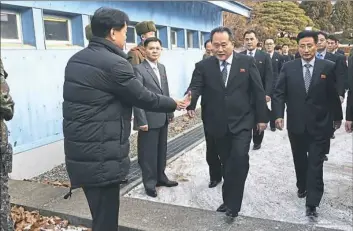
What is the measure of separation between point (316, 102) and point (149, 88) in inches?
74.8

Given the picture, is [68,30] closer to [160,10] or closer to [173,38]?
[160,10]

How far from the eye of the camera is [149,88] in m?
4.56

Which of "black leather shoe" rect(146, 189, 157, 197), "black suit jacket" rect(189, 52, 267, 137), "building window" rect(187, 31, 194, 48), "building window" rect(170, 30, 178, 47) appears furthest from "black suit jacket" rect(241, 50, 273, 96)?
"building window" rect(187, 31, 194, 48)

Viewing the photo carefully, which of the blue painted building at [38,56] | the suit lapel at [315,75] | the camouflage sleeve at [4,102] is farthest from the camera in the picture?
the blue painted building at [38,56]

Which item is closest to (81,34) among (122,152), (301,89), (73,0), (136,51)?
(73,0)

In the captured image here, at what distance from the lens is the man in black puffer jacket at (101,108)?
252 cm

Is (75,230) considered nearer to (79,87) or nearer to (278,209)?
(79,87)

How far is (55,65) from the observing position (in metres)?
6.00

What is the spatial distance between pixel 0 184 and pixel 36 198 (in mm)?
Answer: 2088

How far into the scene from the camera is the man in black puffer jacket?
2521 mm

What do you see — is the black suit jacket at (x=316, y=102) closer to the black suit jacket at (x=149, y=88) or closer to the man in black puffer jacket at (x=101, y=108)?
the black suit jacket at (x=149, y=88)

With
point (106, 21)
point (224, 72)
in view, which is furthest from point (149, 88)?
point (106, 21)

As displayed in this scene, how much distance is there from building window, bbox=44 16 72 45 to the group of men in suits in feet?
9.44

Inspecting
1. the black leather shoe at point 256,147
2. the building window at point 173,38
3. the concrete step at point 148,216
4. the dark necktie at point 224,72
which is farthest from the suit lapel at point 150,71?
the building window at point 173,38
